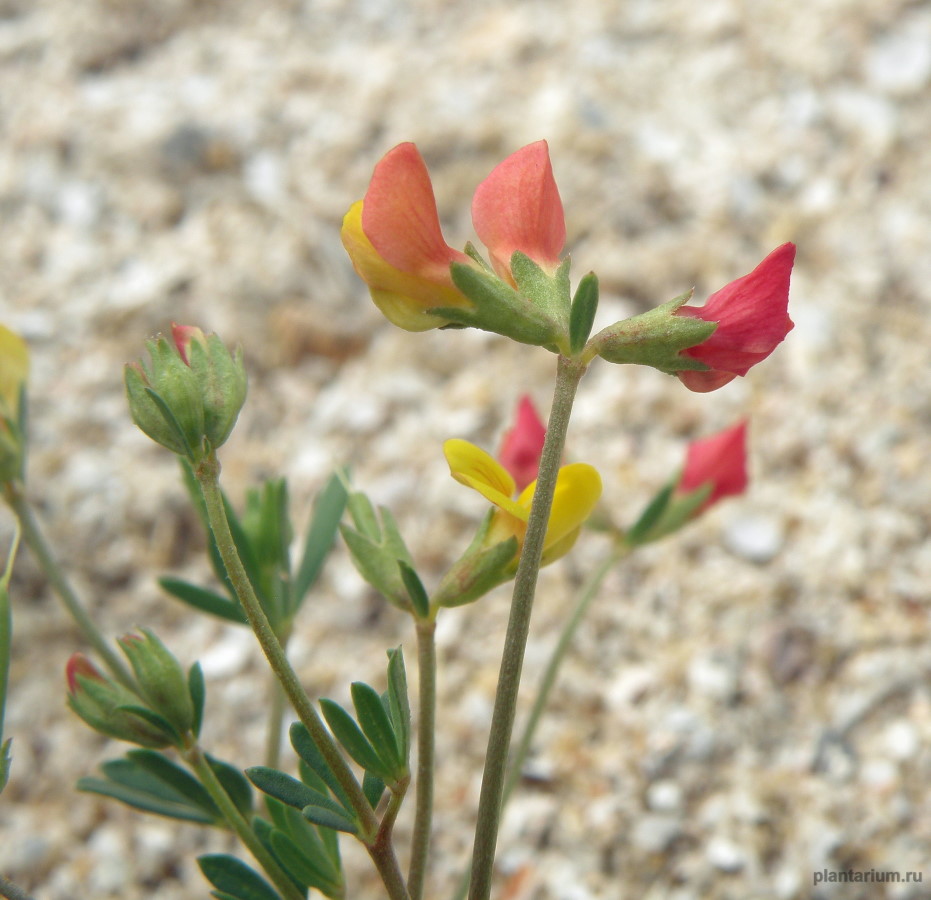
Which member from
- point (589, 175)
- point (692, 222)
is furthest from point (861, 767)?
point (589, 175)

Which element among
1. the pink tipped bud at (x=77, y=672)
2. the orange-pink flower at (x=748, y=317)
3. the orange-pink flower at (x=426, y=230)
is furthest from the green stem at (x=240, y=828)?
the orange-pink flower at (x=748, y=317)

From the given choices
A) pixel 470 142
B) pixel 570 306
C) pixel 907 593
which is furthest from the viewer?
pixel 470 142

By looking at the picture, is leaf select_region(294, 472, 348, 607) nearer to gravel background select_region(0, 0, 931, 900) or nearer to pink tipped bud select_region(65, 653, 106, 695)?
pink tipped bud select_region(65, 653, 106, 695)

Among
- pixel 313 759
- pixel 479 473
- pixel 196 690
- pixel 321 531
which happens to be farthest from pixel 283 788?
pixel 321 531

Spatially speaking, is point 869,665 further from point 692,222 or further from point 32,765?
point 32,765

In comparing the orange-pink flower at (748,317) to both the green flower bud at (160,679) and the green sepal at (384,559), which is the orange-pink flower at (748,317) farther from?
the green flower bud at (160,679)
